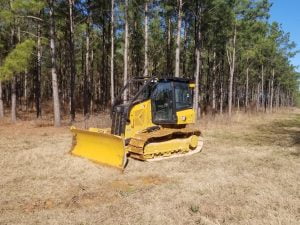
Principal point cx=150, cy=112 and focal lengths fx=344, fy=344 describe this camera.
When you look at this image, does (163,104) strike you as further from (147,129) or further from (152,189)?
(152,189)

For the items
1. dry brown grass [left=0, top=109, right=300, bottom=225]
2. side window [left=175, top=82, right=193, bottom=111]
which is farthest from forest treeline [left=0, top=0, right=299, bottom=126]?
dry brown grass [left=0, top=109, right=300, bottom=225]

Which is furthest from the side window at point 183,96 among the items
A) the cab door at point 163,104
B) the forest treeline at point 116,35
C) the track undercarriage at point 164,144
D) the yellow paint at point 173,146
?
the forest treeline at point 116,35

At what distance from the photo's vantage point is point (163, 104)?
11.8m

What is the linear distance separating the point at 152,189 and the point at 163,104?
4241 mm

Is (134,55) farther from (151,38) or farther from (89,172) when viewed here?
(89,172)

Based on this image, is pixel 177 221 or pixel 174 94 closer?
pixel 177 221

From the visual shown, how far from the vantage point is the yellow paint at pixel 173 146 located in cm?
1092

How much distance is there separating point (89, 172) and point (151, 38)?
2671cm

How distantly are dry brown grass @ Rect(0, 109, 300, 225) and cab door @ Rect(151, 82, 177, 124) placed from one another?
1.49 metres

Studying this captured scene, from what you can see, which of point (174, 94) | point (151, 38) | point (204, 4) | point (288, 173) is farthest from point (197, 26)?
point (288, 173)

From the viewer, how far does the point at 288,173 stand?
32.7ft

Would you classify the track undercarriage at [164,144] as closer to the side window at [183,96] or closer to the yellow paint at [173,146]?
the yellow paint at [173,146]

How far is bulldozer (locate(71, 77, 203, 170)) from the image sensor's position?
10586 millimetres

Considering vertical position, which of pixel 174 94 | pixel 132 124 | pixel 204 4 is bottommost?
pixel 132 124
